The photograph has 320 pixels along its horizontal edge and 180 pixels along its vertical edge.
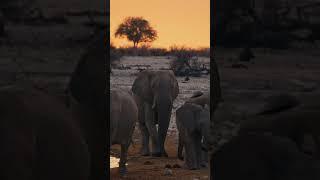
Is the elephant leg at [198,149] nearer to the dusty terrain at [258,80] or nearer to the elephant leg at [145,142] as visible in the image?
the elephant leg at [145,142]

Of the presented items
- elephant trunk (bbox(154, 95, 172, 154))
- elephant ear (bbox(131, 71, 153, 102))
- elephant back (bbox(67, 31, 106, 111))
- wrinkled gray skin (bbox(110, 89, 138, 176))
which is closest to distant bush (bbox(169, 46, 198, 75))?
elephant ear (bbox(131, 71, 153, 102))

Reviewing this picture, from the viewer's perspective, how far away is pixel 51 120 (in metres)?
4.34

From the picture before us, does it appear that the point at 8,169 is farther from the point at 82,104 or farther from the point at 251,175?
the point at 251,175

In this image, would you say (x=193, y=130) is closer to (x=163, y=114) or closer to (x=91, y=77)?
(x=163, y=114)

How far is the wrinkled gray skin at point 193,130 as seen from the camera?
9.66 m

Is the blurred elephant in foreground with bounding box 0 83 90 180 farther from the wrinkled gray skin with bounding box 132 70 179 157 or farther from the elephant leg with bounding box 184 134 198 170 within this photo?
the wrinkled gray skin with bounding box 132 70 179 157

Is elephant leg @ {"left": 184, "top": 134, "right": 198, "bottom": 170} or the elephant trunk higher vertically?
the elephant trunk

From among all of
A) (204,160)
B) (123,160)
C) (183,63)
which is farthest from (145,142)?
(183,63)

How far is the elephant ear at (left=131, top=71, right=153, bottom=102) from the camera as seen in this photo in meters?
12.1

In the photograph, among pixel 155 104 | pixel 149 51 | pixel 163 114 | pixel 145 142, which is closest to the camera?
pixel 163 114

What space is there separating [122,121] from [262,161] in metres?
5.63

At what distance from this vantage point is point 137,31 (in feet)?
124

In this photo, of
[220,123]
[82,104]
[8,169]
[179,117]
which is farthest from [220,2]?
[179,117]

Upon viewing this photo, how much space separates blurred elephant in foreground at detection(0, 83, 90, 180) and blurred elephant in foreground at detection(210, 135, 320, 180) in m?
0.94
